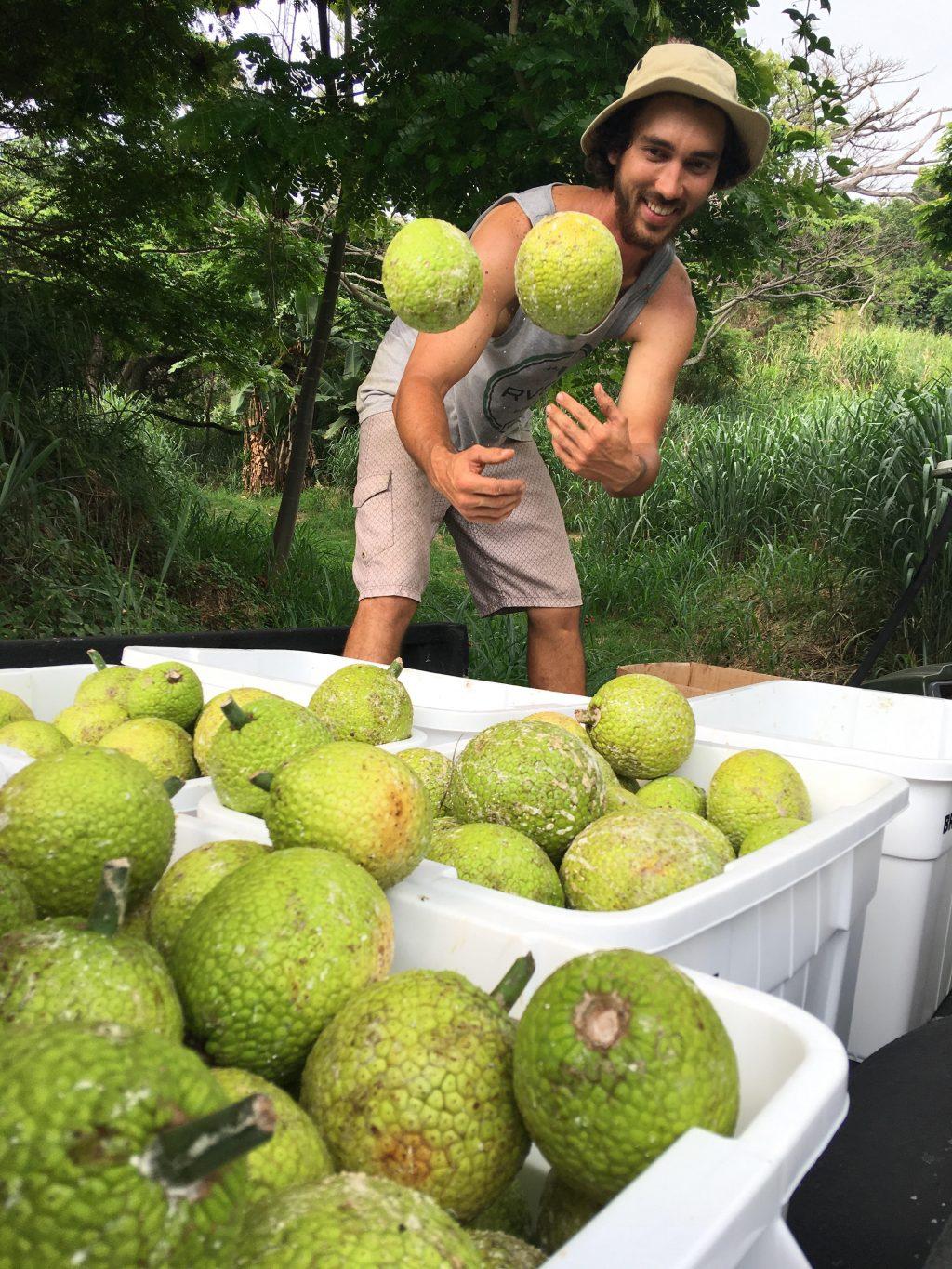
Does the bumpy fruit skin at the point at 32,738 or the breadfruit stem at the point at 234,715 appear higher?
the breadfruit stem at the point at 234,715

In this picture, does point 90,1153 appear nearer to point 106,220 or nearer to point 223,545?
point 106,220

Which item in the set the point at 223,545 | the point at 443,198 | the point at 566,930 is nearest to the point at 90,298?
the point at 223,545

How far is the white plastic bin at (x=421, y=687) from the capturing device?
7.41 ft

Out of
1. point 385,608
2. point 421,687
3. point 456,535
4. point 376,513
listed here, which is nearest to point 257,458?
point 456,535

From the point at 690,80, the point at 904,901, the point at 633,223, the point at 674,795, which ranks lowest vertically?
the point at 904,901

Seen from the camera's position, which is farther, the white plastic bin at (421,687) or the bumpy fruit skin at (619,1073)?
the white plastic bin at (421,687)

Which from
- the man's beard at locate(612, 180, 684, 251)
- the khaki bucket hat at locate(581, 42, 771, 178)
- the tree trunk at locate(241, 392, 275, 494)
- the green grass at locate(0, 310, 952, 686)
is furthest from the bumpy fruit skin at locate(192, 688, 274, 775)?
the tree trunk at locate(241, 392, 275, 494)

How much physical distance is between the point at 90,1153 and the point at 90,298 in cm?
597

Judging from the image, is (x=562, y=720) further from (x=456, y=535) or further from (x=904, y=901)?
(x=456, y=535)

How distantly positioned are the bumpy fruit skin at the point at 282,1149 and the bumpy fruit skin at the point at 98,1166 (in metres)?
0.17

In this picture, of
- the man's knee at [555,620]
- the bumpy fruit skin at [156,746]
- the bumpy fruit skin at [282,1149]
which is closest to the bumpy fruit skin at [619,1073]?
the bumpy fruit skin at [282,1149]

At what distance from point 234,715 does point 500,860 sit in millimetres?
456

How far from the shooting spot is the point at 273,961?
959 millimetres

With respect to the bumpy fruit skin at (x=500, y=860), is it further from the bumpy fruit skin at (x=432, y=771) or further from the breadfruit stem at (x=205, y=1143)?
the breadfruit stem at (x=205, y=1143)
